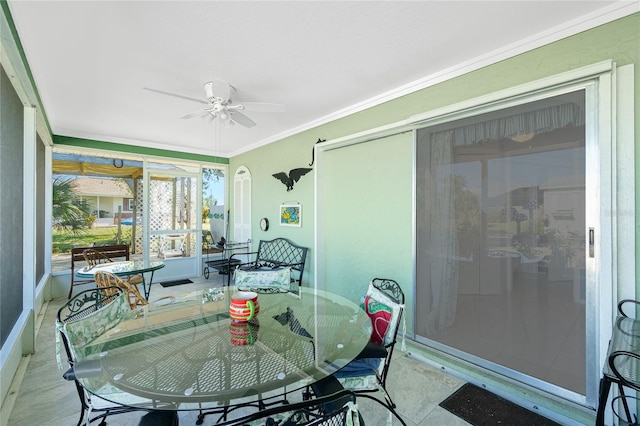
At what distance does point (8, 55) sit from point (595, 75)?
3.81 meters

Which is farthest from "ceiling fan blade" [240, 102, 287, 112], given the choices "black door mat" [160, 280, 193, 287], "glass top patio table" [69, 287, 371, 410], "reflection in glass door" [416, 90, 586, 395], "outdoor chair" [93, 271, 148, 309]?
"black door mat" [160, 280, 193, 287]

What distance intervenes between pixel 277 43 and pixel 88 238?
5.02 meters

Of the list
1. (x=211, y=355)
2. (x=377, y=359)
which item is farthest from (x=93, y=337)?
(x=377, y=359)

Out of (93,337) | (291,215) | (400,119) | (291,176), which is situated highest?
(400,119)

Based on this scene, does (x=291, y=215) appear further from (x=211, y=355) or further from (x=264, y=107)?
(x=211, y=355)

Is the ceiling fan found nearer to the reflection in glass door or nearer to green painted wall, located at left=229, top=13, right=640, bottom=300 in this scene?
green painted wall, located at left=229, top=13, right=640, bottom=300

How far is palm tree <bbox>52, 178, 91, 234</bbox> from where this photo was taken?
4547 millimetres

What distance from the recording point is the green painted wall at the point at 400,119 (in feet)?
5.70

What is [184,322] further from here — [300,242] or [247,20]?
[300,242]

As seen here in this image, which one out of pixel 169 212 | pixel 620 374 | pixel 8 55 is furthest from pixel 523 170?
pixel 169 212

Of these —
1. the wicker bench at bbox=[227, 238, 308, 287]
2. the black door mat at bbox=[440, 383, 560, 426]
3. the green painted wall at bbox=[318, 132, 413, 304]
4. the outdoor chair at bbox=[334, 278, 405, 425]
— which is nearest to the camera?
the outdoor chair at bbox=[334, 278, 405, 425]

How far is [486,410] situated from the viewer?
1969 millimetres

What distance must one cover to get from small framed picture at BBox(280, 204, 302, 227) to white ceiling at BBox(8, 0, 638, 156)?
1.59 metres

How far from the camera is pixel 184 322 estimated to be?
6.45 ft
